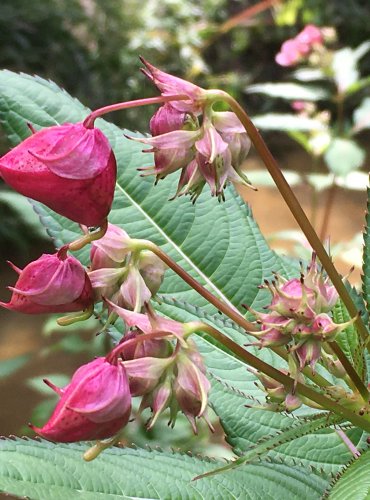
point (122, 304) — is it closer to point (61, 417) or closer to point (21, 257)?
point (61, 417)

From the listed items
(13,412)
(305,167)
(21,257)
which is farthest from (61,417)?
(305,167)

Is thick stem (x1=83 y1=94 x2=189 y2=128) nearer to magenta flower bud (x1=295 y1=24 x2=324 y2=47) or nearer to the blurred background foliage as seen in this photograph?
magenta flower bud (x1=295 y1=24 x2=324 y2=47)

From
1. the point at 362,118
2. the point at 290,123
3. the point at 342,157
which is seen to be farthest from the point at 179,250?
the point at 362,118

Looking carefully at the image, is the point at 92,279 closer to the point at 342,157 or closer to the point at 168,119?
the point at 168,119

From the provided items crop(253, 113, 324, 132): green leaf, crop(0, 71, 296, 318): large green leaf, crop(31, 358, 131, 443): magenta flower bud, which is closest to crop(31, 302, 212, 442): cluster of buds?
crop(31, 358, 131, 443): magenta flower bud

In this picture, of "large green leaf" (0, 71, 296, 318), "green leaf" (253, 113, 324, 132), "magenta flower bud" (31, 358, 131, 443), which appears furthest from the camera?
"green leaf" (253, 113, 324, 132)

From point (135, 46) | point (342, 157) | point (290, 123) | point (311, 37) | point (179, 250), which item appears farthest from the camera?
point (135, 46)
